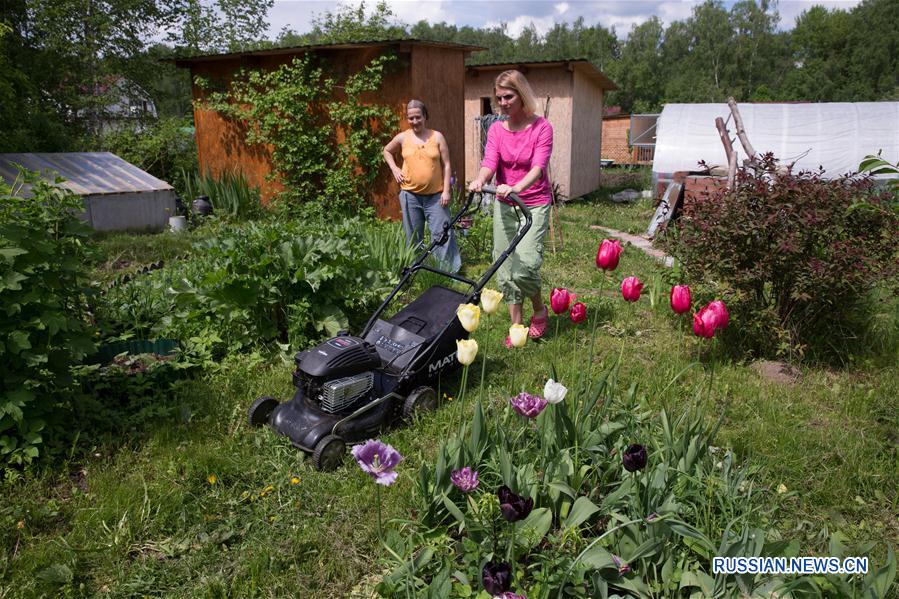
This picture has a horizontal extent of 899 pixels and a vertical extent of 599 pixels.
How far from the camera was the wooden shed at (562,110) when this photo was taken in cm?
1462

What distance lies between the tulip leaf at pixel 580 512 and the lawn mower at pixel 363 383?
1260 mm

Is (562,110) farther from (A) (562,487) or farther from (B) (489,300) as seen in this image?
(A) (562,487)

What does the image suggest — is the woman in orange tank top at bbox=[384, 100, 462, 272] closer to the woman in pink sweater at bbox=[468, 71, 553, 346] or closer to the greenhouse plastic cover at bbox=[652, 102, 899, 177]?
the woman in pink sweater at bbox=[468, 71, 553, 346]

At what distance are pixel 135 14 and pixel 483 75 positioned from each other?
33.2 ft

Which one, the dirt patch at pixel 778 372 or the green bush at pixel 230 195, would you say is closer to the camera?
the dirt patch at pixel 778 372

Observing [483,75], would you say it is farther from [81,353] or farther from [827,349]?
[81,353]

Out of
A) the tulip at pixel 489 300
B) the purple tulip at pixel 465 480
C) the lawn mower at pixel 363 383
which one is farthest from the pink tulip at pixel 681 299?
the lawn mower at pixel 363 383

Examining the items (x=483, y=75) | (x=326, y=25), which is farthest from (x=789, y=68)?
(x=483, y=75)

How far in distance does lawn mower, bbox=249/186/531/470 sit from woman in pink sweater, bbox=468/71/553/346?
0.60 meters

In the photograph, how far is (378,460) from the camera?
77.9 inches

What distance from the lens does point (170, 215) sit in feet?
32.3

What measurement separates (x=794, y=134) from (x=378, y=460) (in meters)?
11.9

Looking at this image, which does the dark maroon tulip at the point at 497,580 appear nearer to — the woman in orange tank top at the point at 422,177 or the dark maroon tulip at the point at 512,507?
the dark maroon tulip at the point at 512,507

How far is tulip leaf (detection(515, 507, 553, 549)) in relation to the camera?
2262 mm
